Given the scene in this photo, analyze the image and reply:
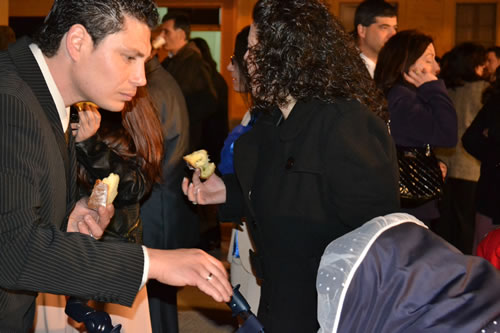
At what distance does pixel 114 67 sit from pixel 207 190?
3.02 ft

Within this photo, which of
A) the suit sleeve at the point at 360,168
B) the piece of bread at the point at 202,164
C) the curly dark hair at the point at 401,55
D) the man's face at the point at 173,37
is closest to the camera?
the suit sleeve at the point at 360,168

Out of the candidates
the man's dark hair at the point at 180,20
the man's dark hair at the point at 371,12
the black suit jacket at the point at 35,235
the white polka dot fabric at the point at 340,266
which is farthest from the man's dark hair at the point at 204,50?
the white polka dot fabric at the point at 340,266

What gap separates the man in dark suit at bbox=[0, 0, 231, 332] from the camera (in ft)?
5.05

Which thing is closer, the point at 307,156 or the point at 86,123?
the point at 307,156

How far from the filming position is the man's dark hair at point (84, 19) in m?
1.86

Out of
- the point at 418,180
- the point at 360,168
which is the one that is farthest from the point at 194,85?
the point at 360,168

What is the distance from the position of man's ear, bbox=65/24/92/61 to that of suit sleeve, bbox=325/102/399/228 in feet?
2.50

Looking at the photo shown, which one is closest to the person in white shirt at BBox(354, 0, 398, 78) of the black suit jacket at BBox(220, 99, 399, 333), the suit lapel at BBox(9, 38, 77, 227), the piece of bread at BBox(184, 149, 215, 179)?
the piece of bread at BBox(184, 149, 215, 179)

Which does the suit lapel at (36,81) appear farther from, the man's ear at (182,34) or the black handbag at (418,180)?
the man's ear at (182,34)

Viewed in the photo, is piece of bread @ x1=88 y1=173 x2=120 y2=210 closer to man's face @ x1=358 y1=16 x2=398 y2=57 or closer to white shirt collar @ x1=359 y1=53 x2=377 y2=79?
white shirt collar @ x1=359 y1=53 x2=377 y2=79

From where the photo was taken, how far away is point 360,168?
194cm

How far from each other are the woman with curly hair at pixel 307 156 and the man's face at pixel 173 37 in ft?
14.7

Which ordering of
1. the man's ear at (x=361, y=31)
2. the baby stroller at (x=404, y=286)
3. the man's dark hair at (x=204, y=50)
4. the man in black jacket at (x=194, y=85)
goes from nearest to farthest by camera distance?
the baby stroller at (x=404, y=286) < the man's ear at (x=361, y=31) < the man in black jacket at (x=194, y=85) < the man's dark hair at (x=204, y=50)

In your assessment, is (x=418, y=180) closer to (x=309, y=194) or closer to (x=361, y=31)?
(x=361, y=31)
